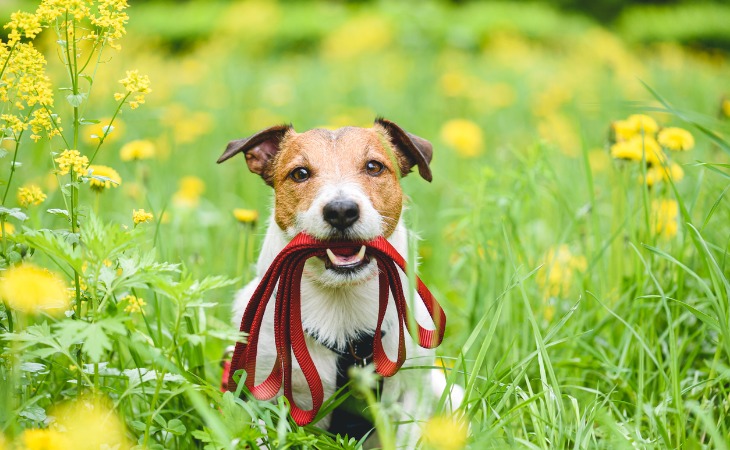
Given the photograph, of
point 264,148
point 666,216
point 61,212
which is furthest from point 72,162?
point 666,216

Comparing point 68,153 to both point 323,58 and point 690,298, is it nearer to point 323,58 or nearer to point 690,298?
point 690,298

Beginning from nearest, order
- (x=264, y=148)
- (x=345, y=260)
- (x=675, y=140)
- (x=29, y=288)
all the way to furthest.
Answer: (x=29, y=288)
(x=345, y=260)
(x=264, y=148)
(x=675, y=140)

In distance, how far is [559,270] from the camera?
3619mm

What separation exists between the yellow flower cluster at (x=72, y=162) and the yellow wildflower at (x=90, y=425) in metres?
0.67

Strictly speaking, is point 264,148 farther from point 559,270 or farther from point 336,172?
point 559,270

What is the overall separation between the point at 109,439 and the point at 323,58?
952cm

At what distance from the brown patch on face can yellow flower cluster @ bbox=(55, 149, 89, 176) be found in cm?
78

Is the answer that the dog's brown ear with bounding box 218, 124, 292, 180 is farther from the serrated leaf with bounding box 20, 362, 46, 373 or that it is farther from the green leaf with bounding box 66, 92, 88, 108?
the serrated leaf with bounding box 20, 362, 46, 373

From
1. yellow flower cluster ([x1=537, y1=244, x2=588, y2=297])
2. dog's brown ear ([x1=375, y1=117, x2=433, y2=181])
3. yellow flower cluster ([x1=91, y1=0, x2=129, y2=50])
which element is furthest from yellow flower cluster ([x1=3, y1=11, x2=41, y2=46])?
yellow flower cluster ([x1=537, y1=244, x2=588, y2=297])

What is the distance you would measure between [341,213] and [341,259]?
209 millimetres

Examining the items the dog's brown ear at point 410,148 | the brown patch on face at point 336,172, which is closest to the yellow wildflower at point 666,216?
the dog's brown ear at point 410,148

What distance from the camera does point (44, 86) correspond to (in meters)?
2.18

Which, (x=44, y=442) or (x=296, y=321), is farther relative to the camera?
(x=296, y=321)

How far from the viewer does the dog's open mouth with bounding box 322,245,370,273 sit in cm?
250
